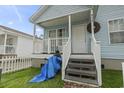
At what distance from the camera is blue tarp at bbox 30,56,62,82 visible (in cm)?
440

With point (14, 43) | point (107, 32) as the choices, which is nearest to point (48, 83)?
point (107, 32)

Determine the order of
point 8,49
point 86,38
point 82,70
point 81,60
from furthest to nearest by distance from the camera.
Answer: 1. point 8,49
2. point 86,38
3. point 81,60
4. point 82,70

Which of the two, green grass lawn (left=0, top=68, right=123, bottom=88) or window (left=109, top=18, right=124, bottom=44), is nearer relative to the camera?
green grass lawn (left=0, top=68, right=123, bottom=88)

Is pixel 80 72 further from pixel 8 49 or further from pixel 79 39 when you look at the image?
pixel 8 49

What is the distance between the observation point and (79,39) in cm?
712

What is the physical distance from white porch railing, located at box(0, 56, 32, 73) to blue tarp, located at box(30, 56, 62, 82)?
2088 mm

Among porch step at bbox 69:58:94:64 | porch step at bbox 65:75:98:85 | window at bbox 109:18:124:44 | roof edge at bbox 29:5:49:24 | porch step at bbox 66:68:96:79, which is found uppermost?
roof edge at bbox 29:5:49:24

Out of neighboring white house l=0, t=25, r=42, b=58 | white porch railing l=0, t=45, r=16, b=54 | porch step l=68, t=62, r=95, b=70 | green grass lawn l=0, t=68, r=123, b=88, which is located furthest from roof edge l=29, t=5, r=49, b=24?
white porch railing l=0, t=45, r=16, b=54

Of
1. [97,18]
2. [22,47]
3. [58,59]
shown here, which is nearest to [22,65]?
[58,59]

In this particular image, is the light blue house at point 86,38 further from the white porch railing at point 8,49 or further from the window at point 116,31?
the white porch railing at point 8,49

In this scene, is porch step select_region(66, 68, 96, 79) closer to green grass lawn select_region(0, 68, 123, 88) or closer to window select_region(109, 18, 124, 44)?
green grass lawn select_region(0, 68, 123, 88)

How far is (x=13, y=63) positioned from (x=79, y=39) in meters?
4.61

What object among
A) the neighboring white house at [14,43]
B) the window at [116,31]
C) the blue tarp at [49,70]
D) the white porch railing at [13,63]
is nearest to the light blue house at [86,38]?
the window at [116,31]
